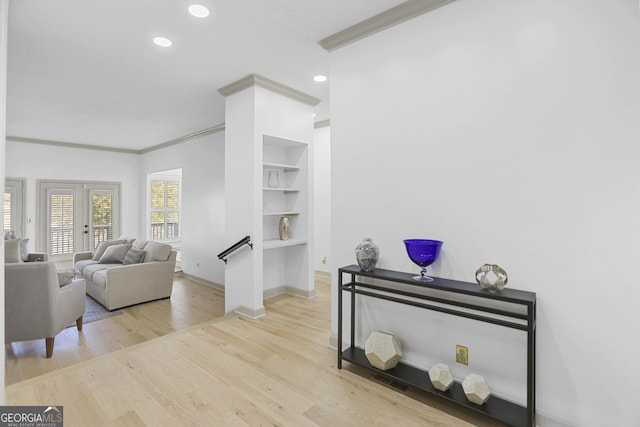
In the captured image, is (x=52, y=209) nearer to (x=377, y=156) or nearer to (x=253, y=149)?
Result: (x=253, y=149)

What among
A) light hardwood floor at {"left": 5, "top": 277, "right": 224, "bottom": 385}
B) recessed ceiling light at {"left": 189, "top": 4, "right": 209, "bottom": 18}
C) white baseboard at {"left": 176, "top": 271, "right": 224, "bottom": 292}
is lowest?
light hardwood floor at {"left": 5, "top": 277, "right": 224, "bottom": 385}

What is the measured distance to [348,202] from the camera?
2645 millimetres

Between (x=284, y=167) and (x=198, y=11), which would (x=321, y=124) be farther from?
(x=198, y=11)

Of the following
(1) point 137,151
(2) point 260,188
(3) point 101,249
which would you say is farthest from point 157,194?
(2) point 260,188

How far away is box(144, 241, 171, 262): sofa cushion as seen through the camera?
4.92 m

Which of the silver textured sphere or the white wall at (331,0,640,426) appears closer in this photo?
the white wall at (331,0,640,426)

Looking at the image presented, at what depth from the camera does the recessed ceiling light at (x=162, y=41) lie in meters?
2.73

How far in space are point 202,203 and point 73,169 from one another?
3370mm

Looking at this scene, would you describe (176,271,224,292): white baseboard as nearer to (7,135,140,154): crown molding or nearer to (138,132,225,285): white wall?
(138,132,225,285): white wall

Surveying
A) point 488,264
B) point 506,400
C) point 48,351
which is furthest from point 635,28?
point 48,351

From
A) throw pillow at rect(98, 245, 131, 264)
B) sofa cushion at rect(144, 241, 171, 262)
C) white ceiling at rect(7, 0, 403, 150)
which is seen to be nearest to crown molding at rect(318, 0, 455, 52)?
white ceiling at rect(7, 0, 403, 150)

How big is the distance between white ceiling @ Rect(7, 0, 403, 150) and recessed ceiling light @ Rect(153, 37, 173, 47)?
66mm

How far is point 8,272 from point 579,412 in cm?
431

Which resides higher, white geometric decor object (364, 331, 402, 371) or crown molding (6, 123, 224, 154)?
crown molding (6, 123, 224, 154)
